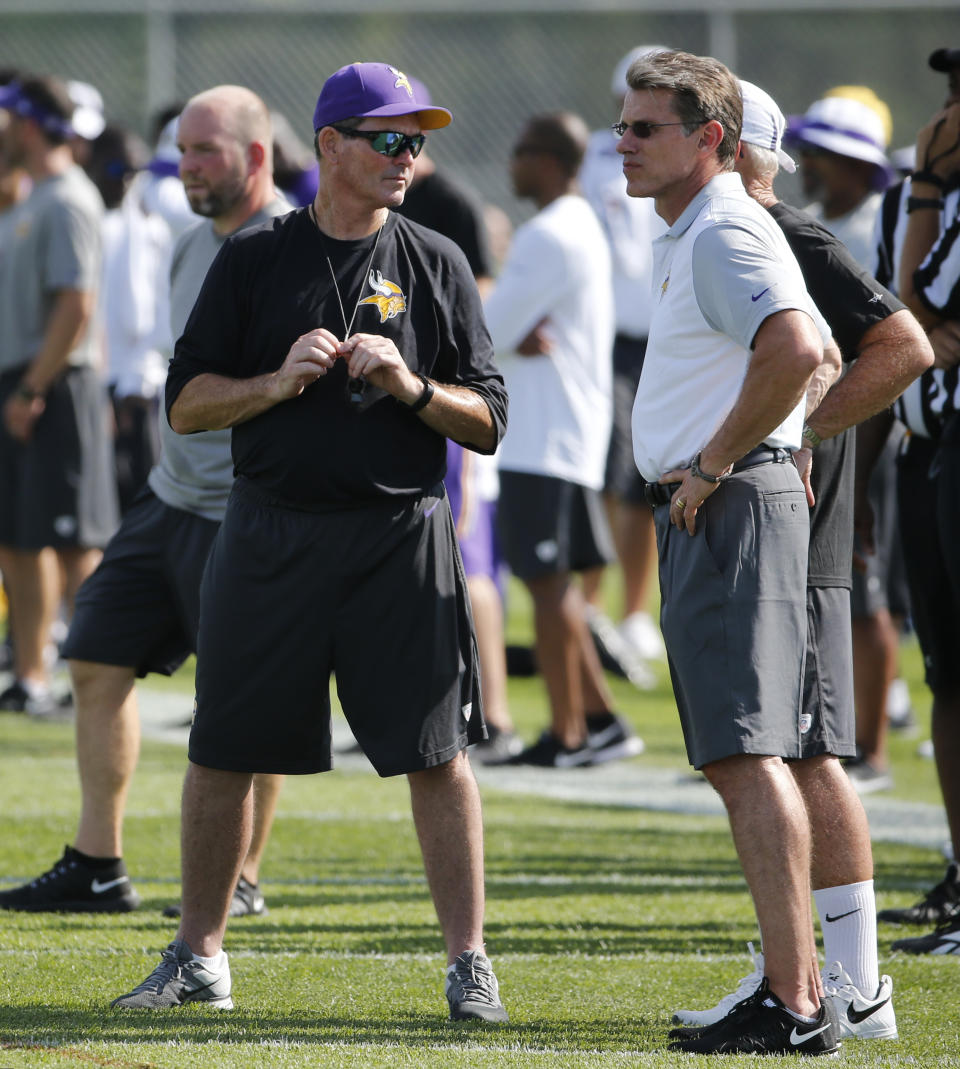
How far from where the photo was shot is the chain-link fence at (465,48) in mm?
14656

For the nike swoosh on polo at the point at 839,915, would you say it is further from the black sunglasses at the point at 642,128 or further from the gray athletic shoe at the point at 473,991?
the black sunglasses at the point at 642,128

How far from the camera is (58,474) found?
8930mm

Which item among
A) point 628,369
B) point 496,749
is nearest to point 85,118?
point 628,369

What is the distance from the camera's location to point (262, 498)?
424 cm

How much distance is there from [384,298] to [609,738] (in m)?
4.53

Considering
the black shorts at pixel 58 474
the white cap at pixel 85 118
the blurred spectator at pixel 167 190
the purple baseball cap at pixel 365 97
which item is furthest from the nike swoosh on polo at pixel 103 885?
the white cap at pixel 85 118

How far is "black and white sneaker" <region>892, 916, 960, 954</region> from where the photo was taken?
4991 mm

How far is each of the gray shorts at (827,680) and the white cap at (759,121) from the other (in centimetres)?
108

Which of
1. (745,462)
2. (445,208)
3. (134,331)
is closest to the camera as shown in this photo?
(745,462)

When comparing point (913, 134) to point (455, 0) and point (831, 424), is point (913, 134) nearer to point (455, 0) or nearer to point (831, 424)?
point (455, 0)

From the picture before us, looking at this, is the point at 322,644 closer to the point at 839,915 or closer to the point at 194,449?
the point at 194,449

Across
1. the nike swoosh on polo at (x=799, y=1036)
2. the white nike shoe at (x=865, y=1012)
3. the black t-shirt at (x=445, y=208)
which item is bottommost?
the white nike shoe at (x=865, y=1012)

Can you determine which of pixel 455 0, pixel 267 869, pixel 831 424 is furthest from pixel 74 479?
pixel 455 0

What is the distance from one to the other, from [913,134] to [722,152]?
12476 millimetres
